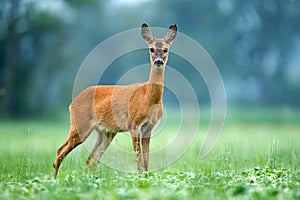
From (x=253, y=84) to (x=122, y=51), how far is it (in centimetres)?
1218

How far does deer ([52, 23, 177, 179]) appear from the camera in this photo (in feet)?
29.7

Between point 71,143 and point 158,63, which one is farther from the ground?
point 158,63

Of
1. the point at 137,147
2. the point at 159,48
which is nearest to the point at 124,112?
the point at 159,48

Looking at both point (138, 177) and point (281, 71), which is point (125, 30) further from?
point (138, 177)

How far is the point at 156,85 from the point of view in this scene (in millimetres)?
9227

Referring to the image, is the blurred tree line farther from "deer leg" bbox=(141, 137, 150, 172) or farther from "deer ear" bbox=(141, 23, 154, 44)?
"deer leg" bbox=(141, 137, 150, 172)

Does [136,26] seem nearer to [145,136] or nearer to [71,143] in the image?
[71,143]

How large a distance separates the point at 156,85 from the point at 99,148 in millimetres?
1547

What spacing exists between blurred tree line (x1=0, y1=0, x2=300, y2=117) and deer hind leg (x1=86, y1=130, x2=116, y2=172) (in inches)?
682

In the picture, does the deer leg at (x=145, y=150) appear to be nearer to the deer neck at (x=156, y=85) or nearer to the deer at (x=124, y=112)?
the deer at (x=124, y=112)

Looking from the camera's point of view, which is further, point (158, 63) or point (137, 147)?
point (158, 63)

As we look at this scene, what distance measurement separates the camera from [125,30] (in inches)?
1725

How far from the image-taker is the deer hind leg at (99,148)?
31.8ft

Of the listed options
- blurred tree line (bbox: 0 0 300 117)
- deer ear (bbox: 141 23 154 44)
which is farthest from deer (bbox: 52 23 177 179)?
blurred tree line (bbox: 0 0 300 117)
